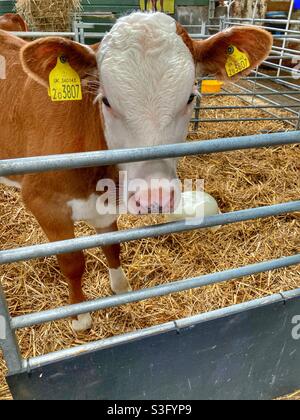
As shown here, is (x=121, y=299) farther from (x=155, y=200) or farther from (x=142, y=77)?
(x=142, y=77)

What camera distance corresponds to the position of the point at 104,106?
145 centimetres

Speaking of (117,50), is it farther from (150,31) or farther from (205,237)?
(205,237)

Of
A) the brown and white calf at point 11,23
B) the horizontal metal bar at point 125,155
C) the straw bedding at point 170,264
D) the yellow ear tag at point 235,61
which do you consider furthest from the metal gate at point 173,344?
the brown and white calf at point 11,23

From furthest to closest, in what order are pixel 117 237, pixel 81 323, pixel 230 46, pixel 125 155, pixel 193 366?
pixel 81 323, pixel 230 46, pixel 193 366, pixel 117 237, pixel 125 155

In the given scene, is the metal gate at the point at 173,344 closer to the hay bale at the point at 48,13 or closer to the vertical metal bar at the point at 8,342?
the vertical metal bar at the point at 8,342

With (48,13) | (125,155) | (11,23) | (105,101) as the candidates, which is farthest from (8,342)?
(48,13)

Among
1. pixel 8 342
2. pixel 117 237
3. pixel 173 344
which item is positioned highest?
pixel 117 237

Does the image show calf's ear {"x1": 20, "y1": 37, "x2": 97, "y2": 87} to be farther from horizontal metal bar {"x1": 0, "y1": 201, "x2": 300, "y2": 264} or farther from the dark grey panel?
the dark grey panel

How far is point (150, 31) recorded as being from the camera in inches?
51.5

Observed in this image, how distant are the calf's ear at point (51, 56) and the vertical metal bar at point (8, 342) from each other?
885mm

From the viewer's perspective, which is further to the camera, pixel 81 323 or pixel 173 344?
pixel 81 323

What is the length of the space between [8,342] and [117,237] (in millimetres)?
460

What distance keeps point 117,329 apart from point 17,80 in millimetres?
1530

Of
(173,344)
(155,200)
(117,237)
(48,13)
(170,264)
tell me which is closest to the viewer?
(117,237)
